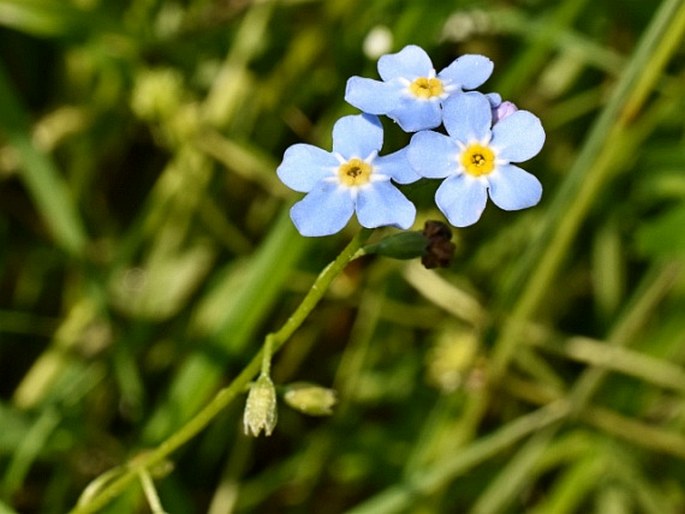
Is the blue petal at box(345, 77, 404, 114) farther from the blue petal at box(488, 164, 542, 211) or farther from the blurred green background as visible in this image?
the blurred green background

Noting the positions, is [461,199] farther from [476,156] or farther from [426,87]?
[426,87]

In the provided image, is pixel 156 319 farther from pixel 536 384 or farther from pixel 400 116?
pixel 400 116

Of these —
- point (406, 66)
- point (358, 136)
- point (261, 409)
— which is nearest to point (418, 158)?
point (358, 136)

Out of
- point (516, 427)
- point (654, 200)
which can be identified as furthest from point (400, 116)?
point (654, 200)

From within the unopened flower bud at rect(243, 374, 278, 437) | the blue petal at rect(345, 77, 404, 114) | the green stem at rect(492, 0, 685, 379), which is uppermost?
the green stem at rect(492, 0, 685, 379)

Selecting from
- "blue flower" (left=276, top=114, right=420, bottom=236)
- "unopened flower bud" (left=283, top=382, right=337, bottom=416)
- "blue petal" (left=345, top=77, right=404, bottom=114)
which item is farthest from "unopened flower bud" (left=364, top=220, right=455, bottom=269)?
"unopened flower bud" (left=283, top=382, right=337, bottom=416)
